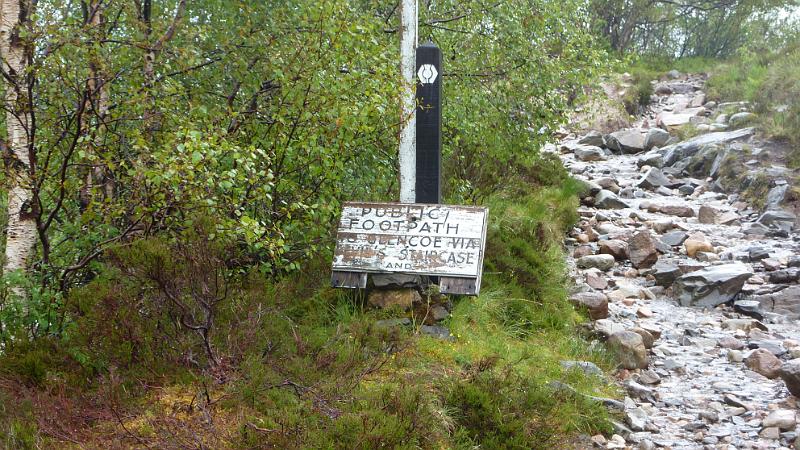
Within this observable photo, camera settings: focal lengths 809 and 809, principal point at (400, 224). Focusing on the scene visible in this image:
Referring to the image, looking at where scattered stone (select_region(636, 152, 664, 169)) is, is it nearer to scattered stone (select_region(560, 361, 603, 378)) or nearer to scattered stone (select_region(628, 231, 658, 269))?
scattered stone (select_region(628, 231, 658, 269))

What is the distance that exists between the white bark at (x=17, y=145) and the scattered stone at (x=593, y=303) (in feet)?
19.3

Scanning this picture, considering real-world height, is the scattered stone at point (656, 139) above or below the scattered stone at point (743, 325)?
above

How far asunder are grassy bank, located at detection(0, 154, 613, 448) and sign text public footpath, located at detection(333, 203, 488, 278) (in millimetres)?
647

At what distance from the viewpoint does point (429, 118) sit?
766 centimetres

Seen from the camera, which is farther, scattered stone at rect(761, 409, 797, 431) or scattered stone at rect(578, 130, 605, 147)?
scattered stone at rect(578, 130, 605, 147)

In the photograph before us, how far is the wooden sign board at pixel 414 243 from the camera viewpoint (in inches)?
282

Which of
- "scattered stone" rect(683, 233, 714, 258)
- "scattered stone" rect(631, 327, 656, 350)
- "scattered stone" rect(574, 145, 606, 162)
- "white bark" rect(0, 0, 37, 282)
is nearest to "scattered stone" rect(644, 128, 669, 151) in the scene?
"scattered stone" rect(574, 145, 606, 162)

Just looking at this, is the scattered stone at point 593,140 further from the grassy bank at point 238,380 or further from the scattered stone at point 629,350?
the grassy bank at point 238,380

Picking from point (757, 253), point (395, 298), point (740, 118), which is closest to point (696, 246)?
point (757, 253)

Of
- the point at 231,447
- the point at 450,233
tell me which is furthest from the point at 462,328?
the point at 231,447

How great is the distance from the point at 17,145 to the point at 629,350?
5.82 metres

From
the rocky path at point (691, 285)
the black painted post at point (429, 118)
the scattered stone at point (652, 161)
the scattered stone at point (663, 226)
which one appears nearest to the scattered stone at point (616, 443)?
the rocky path at point (691, 285)

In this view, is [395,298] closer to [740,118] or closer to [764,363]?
[764,363]

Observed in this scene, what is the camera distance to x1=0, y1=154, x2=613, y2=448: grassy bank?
4.86m
